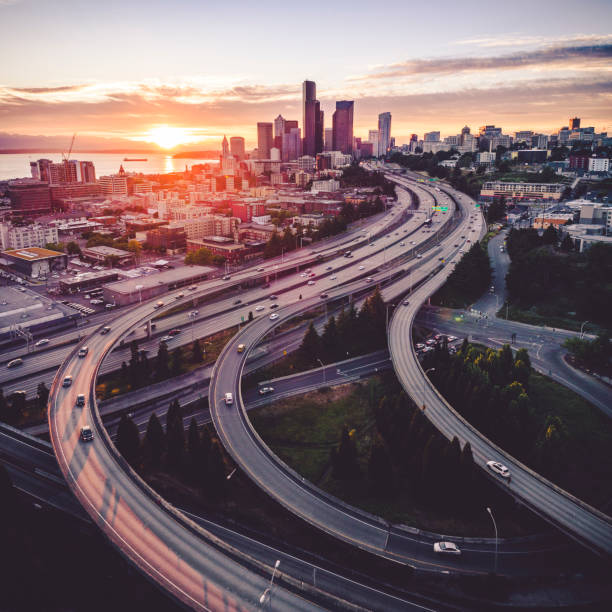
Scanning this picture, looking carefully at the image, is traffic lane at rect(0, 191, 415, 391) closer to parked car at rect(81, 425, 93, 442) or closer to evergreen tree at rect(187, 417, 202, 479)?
parked car at rect(81, 425, 93, 442)

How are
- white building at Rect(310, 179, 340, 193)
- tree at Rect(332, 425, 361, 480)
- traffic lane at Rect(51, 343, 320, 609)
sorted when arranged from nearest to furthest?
traffic lane at Rect(51, 343, 320, 609) < tree at Rect(332, 425, 361, 480) < white building at Rect(310, 179, 340, 193)

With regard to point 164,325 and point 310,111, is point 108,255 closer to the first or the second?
point 164,325


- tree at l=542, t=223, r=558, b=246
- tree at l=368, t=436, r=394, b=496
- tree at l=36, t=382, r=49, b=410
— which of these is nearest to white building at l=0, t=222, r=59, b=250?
tree at l=36, t=382, r=49, b=410

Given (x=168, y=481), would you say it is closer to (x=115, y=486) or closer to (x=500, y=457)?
(x=115, y=486)

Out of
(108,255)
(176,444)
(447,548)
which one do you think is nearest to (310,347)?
(176,444)

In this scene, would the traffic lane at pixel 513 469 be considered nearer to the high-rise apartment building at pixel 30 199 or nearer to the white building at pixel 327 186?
the white building at pixel 327 186

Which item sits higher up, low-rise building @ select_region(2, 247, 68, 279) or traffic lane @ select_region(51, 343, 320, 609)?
traffic lane @ select_region(51, 343, 320, 609)

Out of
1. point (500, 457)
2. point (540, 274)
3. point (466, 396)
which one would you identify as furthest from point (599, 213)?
point (500, 457)
